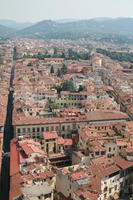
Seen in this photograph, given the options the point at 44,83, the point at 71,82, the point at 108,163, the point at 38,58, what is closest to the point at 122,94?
the point at 71,82

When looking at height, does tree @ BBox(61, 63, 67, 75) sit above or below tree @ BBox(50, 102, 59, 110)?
above

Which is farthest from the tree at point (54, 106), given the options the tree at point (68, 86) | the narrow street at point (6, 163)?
the tree at point (68, 86)

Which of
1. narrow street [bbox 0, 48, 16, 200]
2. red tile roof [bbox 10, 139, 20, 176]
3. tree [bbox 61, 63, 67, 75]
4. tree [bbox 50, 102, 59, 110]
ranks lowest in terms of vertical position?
narrow street [bbox 0, 48, 16, 200]

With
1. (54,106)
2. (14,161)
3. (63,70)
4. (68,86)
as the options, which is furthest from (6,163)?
(63,70)

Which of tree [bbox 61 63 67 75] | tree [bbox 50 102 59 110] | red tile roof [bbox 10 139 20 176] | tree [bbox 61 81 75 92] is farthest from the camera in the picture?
tree [bbox 61 63 67 75]

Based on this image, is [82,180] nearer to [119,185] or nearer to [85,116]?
[119,185]

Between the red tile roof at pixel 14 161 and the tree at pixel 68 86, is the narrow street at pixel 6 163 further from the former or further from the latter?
the tree at pixel 68 86

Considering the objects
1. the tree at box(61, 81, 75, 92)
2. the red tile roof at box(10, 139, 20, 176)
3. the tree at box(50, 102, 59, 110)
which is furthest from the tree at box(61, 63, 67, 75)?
the red tile roof at box(10, 139, 20, 176)

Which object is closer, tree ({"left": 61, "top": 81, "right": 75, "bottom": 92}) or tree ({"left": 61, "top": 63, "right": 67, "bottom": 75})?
tree ({"left": 61, "top": 81, "right": 75, "bottom": 92})

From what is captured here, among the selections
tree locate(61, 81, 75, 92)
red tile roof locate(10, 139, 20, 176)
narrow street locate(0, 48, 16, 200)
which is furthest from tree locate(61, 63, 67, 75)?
red tile roof locate(10, 139, 20, 176)

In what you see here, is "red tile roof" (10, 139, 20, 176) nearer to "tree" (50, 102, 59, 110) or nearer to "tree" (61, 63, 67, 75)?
"tree" (50, 102, 59, 110)

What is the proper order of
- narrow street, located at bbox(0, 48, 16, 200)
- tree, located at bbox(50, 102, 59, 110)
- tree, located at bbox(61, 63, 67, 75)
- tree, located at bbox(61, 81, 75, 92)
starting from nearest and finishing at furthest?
narrow street, located at bbox(0, 48, 16, 200) < tree, located at bbox(50, 102, 59, 110) < tree, located at bbox(61, 81, 75, 92) < tree, located at bbox(61, 63, 67, 75)
